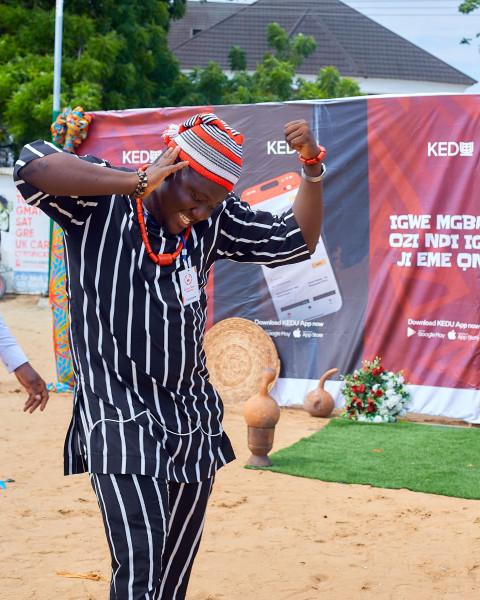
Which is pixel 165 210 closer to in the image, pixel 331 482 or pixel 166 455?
pixel 166 455

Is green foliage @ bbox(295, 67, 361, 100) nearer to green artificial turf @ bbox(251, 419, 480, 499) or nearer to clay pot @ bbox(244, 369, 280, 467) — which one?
green artificial turf @ bbox(251, 419, 480, 499)

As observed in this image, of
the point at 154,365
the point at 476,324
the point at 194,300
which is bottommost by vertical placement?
the point at 476,324

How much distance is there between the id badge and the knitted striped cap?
0.93 feet

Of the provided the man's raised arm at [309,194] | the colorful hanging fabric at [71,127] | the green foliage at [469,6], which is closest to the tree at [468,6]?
the green foliage at [469,6]

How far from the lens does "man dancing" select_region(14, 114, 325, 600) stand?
2.35m

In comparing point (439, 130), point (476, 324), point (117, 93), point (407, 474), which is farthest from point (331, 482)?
point (117, 93)

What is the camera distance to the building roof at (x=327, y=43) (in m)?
31.8

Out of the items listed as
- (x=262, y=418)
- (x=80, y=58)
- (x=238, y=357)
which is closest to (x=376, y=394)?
(x=238, y=357)

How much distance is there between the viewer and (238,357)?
29.0 ft

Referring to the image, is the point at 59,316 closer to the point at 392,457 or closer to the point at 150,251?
the point at 392,457

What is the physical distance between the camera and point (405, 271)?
8211mm

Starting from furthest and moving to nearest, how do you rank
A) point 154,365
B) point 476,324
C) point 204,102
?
point 204,102
point 476,324
point 154,365

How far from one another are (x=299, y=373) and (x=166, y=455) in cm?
639

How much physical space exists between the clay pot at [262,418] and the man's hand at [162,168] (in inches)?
155
